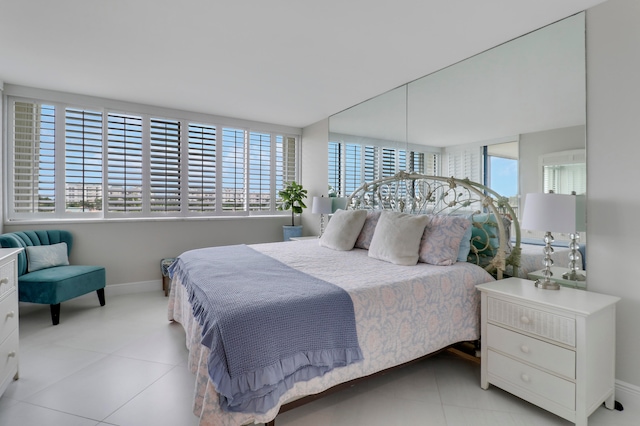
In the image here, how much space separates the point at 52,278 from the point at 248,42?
292cm

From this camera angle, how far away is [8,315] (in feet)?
6.59

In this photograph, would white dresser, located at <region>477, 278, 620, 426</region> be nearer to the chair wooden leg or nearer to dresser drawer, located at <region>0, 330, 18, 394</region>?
dresser drawer, located at <region>0, 330, 18, 394</region>

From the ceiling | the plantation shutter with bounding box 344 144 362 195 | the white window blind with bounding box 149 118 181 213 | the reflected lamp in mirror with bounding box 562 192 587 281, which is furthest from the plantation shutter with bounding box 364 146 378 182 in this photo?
the white window blind with bounding box 149 118 181 213

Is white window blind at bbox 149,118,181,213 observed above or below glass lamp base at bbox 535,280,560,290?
above

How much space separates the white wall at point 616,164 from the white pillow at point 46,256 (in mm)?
4946

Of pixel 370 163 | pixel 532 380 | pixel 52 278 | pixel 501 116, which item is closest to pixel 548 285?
pixel 532 380

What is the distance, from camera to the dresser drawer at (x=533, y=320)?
1.74m

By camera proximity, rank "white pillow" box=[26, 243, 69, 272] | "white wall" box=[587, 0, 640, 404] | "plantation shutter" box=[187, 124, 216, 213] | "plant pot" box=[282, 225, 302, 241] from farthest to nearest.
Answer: "plant pot" box=[282, 225, 302, 241] → "plantation shutter" box=[187, 124, 216, 213] → "white pillow" box=[26, 243, 69, 272] → "white wall" box=[587, 0, 640, 404]

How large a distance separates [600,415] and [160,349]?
3.09 meters

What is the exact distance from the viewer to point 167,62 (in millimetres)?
2881

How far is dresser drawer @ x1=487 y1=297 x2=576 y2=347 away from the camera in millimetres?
1738

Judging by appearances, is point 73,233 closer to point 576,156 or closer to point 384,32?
point 384,32

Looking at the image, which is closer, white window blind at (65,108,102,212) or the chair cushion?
the chair cushion

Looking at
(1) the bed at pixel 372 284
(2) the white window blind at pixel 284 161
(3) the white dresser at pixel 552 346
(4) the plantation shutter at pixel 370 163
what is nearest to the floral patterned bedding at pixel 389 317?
(1) the bed at pixel 372 284
